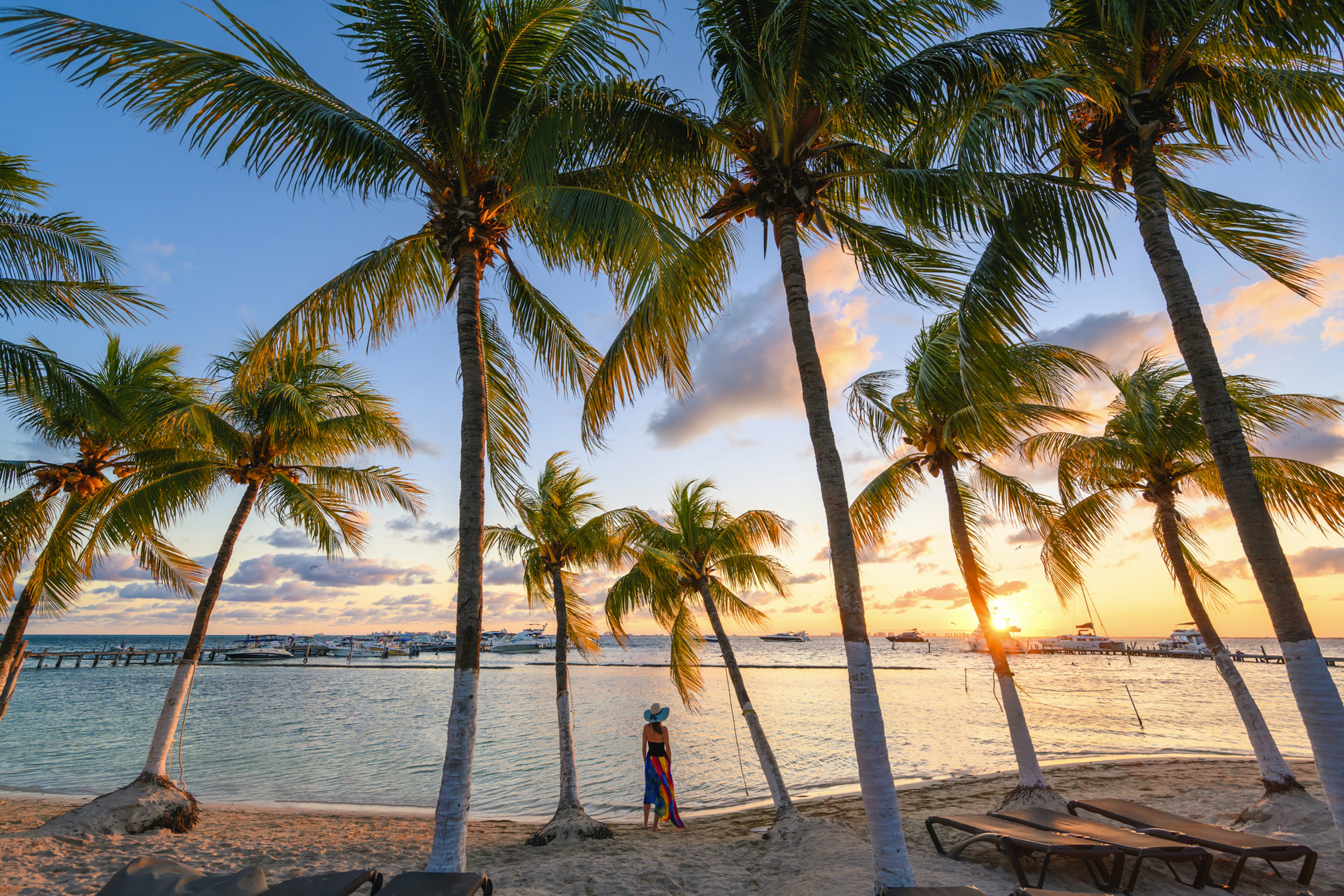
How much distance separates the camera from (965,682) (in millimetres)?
41469

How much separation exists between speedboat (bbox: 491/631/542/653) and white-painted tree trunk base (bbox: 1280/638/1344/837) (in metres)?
92.7

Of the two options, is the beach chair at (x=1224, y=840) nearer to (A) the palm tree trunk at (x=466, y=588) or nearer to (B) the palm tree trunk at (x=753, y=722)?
(B) the palm tree trunk at (x=753, y=722)

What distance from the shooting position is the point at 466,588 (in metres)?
5.64

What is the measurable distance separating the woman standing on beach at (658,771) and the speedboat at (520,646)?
280 ft

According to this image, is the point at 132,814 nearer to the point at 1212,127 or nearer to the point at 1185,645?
the point at 1212,127

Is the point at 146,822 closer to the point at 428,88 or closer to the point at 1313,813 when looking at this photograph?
the point at 428,88

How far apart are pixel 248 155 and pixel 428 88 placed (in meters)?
1.94

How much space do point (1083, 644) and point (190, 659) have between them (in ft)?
307

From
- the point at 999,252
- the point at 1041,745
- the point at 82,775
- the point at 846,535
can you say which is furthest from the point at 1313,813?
the point at 82,775

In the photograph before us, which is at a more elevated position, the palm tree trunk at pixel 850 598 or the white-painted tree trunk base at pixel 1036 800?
the palm tree trunk at pixel 850 598

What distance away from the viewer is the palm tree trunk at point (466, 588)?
16.3ft

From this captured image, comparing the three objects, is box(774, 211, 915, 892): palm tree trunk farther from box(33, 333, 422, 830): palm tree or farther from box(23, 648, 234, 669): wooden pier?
box(23, 648, 234, 669): wooden pier

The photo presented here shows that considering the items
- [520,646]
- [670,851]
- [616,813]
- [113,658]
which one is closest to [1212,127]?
[670,851]

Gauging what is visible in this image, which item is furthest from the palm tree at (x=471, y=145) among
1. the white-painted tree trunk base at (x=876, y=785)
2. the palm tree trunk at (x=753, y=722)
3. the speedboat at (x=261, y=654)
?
the speedboat at (x=261, y=654)
